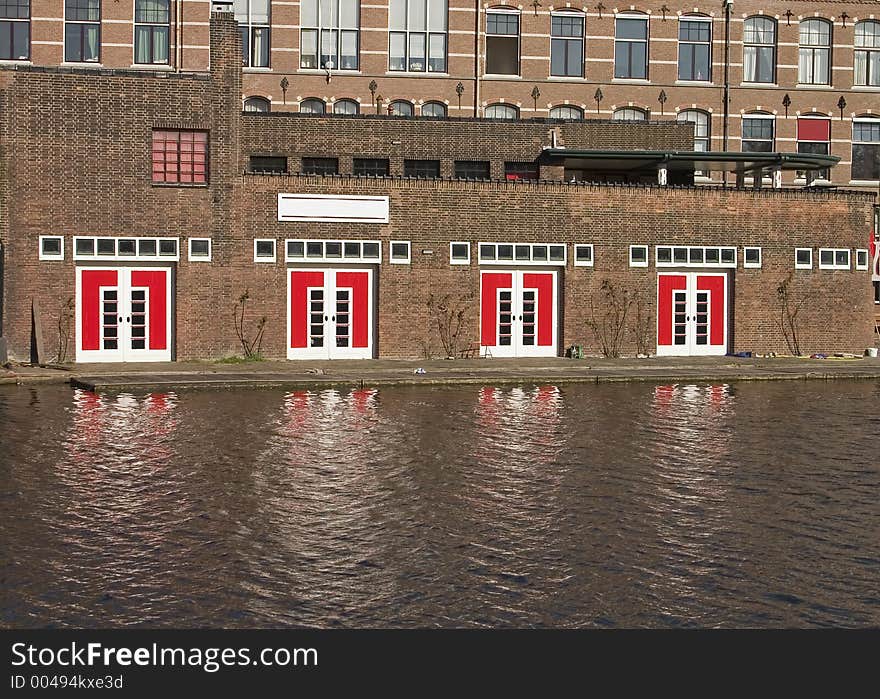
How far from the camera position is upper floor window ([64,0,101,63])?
44875 mm

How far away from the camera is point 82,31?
4503 cm

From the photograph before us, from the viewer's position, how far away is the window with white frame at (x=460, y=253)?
3281 centimetres

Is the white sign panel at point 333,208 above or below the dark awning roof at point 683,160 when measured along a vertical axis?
below

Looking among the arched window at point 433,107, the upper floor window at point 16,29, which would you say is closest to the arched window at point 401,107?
the arched window at point 433,107

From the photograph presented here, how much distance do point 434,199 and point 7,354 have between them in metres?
11.4

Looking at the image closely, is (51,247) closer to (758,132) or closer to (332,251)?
(332,251)

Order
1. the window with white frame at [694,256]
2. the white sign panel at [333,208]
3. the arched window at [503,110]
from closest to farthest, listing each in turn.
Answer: the white sign panel at [333,208] → the window with white frame at [694,256] → the arched window at [503,110]

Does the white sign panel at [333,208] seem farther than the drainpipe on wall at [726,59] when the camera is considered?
No

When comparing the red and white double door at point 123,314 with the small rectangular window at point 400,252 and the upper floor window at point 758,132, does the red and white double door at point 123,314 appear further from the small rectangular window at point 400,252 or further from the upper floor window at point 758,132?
the upper floor window at point 758,132

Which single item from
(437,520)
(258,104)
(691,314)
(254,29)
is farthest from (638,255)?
(437,520)

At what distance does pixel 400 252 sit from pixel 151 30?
59.5ft

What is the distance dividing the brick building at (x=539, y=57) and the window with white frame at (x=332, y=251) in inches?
623

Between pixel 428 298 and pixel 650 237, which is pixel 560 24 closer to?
pixel 650 237
